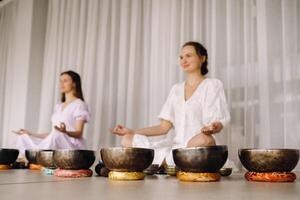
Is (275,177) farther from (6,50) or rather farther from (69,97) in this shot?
(6,50)

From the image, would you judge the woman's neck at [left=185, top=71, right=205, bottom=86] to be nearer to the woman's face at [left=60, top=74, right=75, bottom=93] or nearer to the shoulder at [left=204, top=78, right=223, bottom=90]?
the shoulder at [left=204, top=78, right=223, bottom=90]

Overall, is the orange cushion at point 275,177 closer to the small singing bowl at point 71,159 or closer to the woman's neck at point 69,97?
the small singing bowl at point 71,159

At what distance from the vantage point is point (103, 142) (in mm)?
2797

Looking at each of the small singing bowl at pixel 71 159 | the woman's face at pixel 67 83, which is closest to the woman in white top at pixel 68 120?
the woman's face at pixel 67 83

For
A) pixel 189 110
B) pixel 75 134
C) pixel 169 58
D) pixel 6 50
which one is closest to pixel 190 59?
pixel 189 110

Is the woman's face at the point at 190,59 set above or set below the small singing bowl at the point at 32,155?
above

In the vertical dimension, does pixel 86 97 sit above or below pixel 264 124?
above

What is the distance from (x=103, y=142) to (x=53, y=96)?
759 millimetres

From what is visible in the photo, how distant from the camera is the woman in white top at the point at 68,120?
7.31 ft

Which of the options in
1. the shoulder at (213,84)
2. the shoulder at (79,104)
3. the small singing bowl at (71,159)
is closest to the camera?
the small singing bowl at (71,159)

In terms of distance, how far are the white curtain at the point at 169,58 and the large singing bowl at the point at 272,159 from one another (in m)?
0.84

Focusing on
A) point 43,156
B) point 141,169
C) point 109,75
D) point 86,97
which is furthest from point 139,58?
point 141,169

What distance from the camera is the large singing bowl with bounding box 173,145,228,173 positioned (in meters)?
0.99

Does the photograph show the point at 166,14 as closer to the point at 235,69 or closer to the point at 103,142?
the point at 235,69
